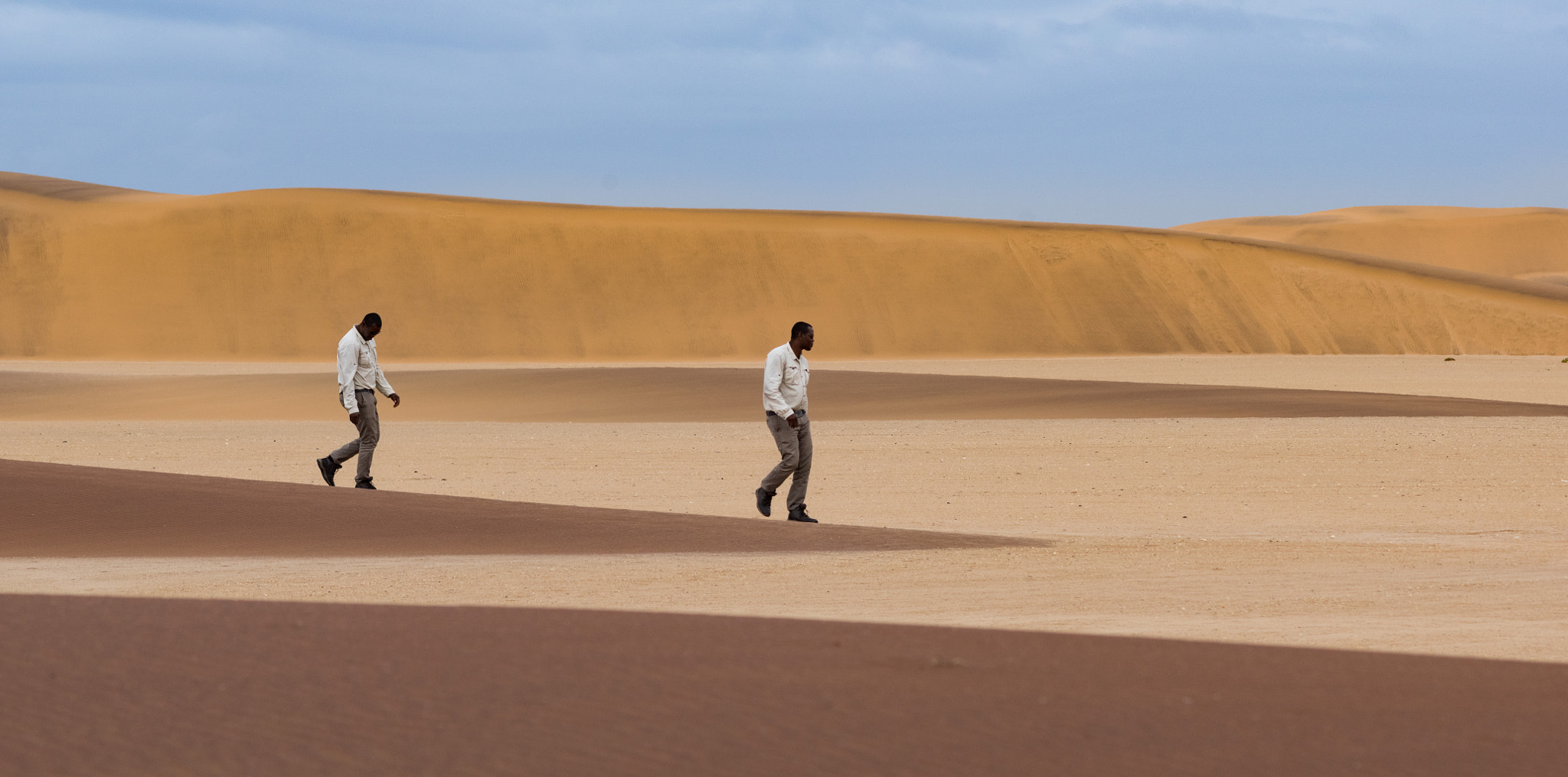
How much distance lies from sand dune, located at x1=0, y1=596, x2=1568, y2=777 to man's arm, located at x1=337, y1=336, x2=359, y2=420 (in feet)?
20.6

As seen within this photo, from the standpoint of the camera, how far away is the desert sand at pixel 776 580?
5.36 m

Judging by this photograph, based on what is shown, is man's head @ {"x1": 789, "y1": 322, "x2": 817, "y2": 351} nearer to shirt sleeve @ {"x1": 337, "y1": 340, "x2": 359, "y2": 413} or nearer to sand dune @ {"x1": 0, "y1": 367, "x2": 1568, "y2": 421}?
shirt sleeve @ {"x1": 337, "y1": 340, "x2": 359, "y2": 413}

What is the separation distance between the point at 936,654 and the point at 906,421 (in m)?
21.6

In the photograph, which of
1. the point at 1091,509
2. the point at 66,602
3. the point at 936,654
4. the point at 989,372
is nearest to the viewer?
the point at 936,654

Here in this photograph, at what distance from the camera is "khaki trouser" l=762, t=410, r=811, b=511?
12.9 metres

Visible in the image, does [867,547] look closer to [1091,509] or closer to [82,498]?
[1091,509]

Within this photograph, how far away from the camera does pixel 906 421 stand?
92.9ft

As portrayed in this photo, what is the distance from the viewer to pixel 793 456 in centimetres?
1296

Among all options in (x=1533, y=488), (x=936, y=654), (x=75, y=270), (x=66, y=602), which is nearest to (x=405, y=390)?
(x=1533, y=488)

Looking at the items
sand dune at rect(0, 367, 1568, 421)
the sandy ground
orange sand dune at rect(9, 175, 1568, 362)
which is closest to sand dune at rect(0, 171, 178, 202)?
orange sand dune at rect(9, 175, 1568, 362)

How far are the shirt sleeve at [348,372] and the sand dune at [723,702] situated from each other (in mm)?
6272

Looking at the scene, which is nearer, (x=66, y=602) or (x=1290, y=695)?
(x=1290, y=695)

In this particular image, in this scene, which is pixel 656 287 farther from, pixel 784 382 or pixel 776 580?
pixel 776 580

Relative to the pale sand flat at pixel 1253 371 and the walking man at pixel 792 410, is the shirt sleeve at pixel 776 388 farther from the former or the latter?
the pale sand flat at pixel 1253 371
